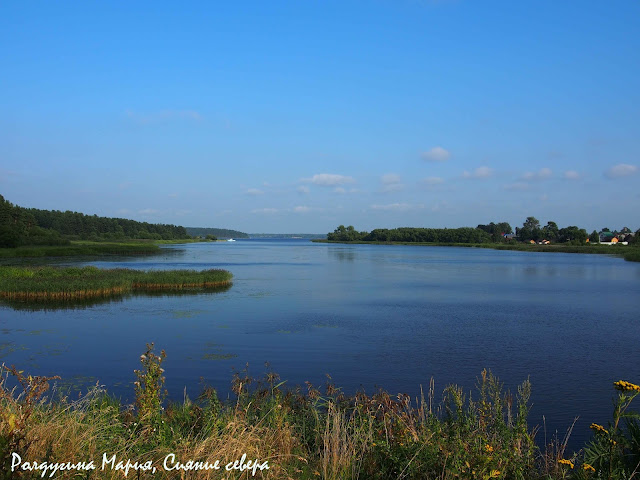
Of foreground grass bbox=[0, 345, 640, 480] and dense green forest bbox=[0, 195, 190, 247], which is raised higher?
dense green forest bbox=[0, 195, 190, 247]

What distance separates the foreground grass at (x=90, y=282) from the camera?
2441 centimetres

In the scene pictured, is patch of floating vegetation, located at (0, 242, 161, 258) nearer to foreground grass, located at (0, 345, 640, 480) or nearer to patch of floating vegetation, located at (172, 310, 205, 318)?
patch of floating vegetation, located at (172, 310, 205, 318)

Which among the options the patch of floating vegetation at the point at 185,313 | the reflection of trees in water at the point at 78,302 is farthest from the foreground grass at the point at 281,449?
the reflection of trees in water at the point at 78,302

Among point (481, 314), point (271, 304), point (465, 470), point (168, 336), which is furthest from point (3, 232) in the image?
point (465, 470)

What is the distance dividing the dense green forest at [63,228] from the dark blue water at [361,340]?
5300cm

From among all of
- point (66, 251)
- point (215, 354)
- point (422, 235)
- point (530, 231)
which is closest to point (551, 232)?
point (530, 231)

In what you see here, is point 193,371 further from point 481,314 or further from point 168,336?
point 481,314

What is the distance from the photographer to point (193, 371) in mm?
11930

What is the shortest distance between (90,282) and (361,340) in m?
16.7

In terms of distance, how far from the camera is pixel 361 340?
15.8 m

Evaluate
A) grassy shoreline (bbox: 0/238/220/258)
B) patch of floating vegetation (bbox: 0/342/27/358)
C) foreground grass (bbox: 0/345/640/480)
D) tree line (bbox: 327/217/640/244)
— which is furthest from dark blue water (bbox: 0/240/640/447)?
tree line (bbox: 327/217/640/244)

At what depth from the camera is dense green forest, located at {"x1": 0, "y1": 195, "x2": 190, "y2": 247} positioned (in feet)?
221

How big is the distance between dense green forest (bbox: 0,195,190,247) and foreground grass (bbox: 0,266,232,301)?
42.5 meters

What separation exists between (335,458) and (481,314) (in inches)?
708
